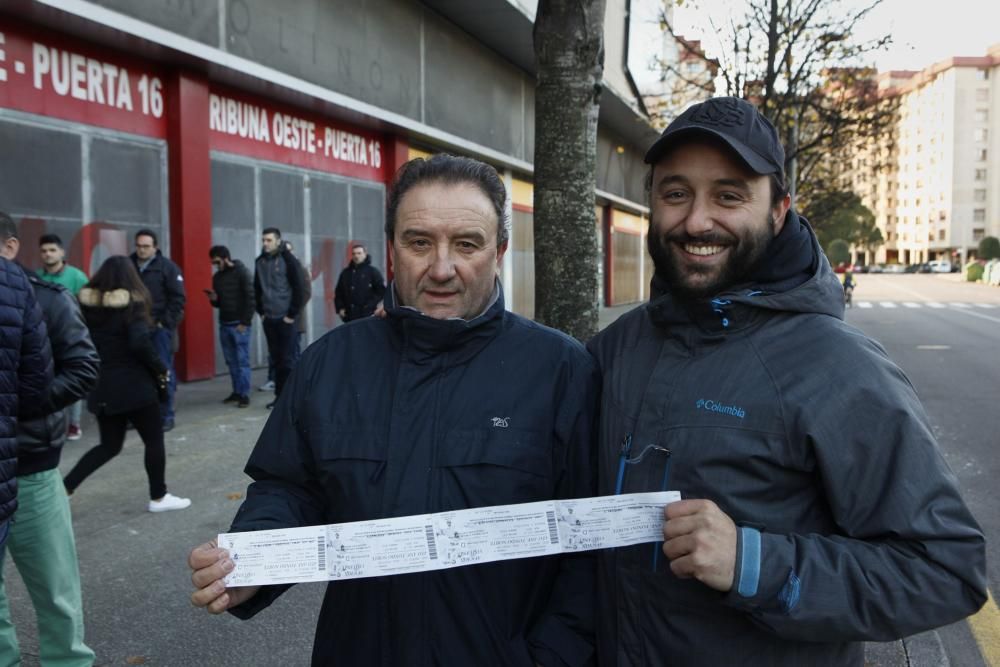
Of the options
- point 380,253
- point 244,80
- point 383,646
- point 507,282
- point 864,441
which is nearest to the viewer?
point 864,441

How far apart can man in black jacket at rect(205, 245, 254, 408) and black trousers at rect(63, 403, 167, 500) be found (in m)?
3.96

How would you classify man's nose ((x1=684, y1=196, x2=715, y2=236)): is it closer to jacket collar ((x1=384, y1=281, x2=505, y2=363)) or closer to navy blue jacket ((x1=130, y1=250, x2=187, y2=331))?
jacket collar ((x1=384, y1=281, x2=505, y2=363))

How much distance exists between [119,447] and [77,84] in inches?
215

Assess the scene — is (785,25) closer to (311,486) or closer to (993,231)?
(311,486)

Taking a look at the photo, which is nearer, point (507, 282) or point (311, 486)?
point (311, 486)

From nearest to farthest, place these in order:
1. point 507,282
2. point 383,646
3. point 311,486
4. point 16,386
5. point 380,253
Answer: point 383,646
point 311,486
point 16,386
point 380,253
point 507,282

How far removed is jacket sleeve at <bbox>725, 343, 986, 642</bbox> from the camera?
56.0 inches

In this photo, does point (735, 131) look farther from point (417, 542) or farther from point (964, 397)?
point (964, 397)

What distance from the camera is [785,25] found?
52.0ft

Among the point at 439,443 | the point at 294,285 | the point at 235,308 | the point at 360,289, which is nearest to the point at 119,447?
the point at 235,308

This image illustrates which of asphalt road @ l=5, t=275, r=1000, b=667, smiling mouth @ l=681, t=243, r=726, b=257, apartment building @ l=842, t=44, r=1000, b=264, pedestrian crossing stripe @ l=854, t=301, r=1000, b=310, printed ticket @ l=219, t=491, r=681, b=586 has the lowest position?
asphalt road @ l=5, t=275, r=1000, b=667

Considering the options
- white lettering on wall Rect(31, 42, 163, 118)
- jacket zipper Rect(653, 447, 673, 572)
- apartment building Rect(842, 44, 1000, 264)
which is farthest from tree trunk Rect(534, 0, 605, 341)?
apartment building Rect(842, 44, 1000, 264)

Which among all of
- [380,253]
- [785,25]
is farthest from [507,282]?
[785,25]

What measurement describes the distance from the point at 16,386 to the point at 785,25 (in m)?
16.0
